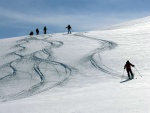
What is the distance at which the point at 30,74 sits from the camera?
1912cm

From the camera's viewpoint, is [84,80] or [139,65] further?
[139,65]

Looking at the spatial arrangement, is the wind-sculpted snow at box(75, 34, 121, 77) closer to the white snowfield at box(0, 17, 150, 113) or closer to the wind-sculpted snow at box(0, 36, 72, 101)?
the white snowfield at box(0, 17, 150, 113)

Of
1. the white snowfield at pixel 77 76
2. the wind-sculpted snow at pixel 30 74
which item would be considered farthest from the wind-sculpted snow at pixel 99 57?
the wind-sculpted snow at pixel 30 74

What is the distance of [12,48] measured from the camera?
98.5 ft

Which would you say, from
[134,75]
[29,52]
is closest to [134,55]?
[134,75]

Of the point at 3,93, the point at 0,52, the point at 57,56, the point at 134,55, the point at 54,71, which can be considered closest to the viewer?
the point at 3,93

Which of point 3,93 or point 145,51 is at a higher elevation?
point 145,51

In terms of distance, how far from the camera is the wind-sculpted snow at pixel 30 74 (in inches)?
613

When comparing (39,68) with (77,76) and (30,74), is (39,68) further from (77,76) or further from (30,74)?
(77,76)

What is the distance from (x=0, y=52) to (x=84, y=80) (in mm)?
14782

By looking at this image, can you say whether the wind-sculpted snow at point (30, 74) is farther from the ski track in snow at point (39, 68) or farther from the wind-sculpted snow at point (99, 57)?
the wind-sculpted snow at point (99, 57)

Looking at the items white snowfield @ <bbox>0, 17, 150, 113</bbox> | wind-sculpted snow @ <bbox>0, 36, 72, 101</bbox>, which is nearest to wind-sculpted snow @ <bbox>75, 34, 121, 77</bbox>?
white snowfield @ <bbox>0, 17, 150, 113</bbox>

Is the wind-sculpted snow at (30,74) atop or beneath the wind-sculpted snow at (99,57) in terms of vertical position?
beneath

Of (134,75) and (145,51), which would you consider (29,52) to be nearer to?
(145,51)
